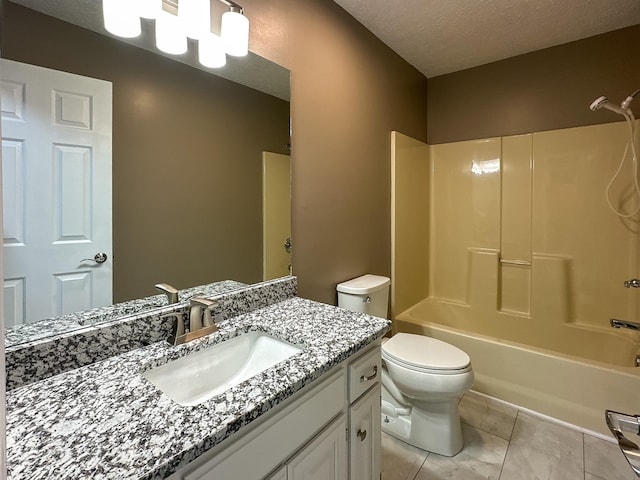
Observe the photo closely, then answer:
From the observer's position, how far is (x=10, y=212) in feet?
2.51

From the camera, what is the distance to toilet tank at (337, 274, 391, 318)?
1767 millimetres

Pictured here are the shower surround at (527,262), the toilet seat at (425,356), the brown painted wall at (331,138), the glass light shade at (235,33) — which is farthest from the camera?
the shower surround at (527,262)

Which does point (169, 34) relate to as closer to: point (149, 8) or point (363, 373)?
point (149, 8)

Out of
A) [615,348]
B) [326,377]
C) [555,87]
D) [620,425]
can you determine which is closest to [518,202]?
[555,87]

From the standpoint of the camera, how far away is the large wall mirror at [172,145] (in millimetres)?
872

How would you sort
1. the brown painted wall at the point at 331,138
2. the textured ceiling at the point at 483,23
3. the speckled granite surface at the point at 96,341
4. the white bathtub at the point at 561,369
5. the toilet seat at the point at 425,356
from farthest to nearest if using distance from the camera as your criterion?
the textured ceiling at the point at 483,23, the white bathtub at the point at 561,369, the toilet seat at the point at 425,356, the brown painted wall at the point at 331,138, the speckled granite surface at the point at 96,341

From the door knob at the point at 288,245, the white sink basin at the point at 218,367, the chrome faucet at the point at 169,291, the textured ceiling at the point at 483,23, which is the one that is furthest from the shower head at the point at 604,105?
the chrome faucet at the point at 169,291

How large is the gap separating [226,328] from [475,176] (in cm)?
239

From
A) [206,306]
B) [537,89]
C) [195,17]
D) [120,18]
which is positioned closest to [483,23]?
[537,89]

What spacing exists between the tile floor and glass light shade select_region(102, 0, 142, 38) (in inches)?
81.1

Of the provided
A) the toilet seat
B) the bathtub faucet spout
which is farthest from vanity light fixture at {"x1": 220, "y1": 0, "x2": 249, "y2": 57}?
the bathtub faucet spout

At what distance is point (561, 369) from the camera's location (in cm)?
181

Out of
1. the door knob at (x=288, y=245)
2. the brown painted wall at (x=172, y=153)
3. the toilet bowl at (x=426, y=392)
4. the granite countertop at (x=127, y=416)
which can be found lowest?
the toilet bowl at (x=426, y=392)

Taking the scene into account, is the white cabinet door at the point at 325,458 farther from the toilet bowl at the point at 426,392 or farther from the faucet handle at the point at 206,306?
the toilet bowl at the point at 426,392
